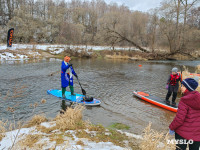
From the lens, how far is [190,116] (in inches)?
107

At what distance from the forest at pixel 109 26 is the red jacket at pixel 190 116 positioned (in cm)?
2890

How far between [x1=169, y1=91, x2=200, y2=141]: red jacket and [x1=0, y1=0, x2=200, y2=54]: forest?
1138 inches

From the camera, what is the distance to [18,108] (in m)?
6.74

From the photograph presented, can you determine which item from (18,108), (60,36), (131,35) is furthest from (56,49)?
(18,108)

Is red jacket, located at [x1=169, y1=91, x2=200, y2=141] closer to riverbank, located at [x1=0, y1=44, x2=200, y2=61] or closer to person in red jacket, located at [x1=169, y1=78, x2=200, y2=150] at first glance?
person in red jacket, located at [x1=169, y1=78, x2=200, y2=150]

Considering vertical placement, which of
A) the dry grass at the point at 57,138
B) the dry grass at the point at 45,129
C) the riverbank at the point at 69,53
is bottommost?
the dry grass at the point at 45,129

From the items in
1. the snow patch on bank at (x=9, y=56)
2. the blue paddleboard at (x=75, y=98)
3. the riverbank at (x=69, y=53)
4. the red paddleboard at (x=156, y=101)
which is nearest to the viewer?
the red paddleboard at (x=156, y=101)

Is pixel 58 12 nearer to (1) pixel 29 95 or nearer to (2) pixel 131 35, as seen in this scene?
(2) pixel 131 35

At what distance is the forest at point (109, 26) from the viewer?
28.8 m

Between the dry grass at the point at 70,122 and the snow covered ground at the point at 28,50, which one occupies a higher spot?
the snow covered ground at the point at 28,50

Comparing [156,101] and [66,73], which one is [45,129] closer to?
[66,73]

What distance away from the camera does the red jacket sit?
2.65 m

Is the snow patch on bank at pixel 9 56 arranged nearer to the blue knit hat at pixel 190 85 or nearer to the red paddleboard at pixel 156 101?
the red paddleboard at pixel 156 101

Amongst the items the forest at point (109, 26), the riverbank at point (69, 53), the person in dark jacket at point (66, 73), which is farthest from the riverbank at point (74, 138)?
the forest at point (109, 26)
